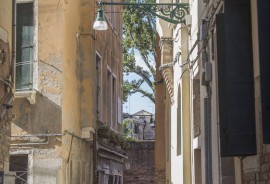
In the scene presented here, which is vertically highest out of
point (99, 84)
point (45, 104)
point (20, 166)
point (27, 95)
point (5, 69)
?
point (99, 84)

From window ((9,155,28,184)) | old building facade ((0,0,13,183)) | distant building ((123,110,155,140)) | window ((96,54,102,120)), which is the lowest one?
window ((9,155,28,184))

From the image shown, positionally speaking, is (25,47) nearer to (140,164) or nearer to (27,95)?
(27,95)

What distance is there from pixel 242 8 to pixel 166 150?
498 inches

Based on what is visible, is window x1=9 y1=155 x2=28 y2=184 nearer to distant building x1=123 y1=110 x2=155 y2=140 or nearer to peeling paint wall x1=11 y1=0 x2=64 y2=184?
peeling paint wall x1=11 y1=0 x2=64 y2=184

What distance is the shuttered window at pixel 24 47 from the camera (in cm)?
1530

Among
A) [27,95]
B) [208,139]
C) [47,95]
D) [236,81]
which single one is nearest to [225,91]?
[236,81]

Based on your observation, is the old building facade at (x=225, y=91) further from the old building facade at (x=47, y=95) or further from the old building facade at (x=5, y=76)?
the old building facade at (x=5, y=76)

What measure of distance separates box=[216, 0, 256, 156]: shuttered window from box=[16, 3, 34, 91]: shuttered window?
764 cm

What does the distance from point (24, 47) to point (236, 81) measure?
27.5 ft

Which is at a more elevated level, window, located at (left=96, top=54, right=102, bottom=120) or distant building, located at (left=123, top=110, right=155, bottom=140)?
distant building, located at (left=123, top=110, right=155, bottom=140)

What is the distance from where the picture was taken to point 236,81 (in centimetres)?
803

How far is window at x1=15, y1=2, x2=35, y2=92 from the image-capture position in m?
15.3

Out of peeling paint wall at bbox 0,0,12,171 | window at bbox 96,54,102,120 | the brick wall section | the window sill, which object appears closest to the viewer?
peeling paint wall at bbox 0,0,12,171

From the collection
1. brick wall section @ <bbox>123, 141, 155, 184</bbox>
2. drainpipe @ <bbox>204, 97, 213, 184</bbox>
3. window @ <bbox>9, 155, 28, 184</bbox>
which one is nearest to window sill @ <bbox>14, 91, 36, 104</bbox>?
window @ <bbox>9, 155, 28, 184</bbox>
